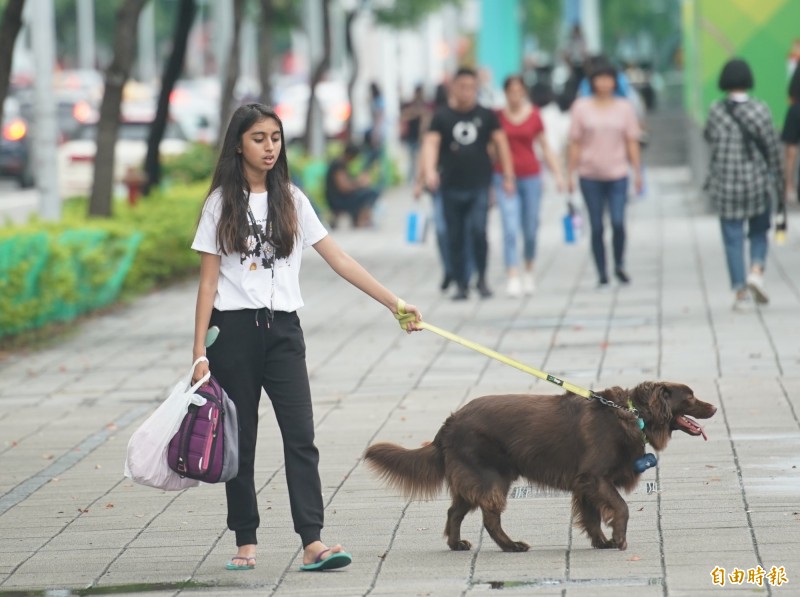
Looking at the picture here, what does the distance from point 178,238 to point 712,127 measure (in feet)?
21.1

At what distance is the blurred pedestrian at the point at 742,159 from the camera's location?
12914 mm

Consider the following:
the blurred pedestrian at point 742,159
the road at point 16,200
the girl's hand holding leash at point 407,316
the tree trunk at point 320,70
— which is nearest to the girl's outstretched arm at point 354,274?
the girl's hand holding leash at point 407,316

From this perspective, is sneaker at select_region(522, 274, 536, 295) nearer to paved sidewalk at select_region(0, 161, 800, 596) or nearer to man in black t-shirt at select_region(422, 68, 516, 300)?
paved sidewalk at select_region(0, 161, 800, 596)

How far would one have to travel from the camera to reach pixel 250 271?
6047mm

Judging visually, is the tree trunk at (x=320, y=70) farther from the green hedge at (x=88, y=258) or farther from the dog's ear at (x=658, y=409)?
the dog's ear at (x=658, y=409)

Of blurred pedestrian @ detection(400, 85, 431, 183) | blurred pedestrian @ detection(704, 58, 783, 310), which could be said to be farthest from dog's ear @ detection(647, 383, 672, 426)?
blurred pedestrian @ detection(400, 85, 431, 183)

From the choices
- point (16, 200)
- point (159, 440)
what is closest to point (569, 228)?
point (159, 440)

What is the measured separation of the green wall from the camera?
69.6ft

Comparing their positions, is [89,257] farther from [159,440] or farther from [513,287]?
[159,440]

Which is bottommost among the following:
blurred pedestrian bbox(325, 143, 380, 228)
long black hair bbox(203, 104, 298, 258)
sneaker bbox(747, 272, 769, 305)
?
blurred pedestrian bbox(325, 143, 380, 228)

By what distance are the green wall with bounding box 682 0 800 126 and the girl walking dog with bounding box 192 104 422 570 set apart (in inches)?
607

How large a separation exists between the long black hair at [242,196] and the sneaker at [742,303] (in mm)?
7581

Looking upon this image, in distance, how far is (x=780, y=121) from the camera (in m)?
20.7

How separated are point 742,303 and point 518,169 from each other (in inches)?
97.9
